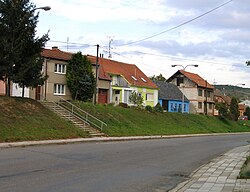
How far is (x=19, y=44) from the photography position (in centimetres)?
2938

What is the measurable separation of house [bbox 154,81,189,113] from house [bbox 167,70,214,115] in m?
4.12

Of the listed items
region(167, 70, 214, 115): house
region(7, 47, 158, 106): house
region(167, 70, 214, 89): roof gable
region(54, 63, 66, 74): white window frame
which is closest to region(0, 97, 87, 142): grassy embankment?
region(7, 47, 158, 106): house

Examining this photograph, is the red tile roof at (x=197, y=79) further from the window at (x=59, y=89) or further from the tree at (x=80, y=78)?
the window at (x=59, y=89)

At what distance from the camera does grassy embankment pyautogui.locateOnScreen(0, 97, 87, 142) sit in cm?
2530

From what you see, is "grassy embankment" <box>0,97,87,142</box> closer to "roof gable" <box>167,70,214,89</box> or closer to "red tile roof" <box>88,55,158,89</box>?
"red tile roof" <box>88,55,158,89</box>

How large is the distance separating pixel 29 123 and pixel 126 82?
3696cm

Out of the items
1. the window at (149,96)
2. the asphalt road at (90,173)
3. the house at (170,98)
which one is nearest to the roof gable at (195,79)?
the house at (170,98)

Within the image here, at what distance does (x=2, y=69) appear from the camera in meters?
29.0

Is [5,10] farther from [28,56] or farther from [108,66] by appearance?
[108,66]

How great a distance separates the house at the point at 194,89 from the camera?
90.3m

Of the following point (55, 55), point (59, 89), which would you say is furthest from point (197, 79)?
point (55, 55)

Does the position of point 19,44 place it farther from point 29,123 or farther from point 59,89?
point 59,89

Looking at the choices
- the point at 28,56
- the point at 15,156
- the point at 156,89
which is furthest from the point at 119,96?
the point at 15,156

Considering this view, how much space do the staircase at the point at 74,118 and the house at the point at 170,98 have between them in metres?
42.3
